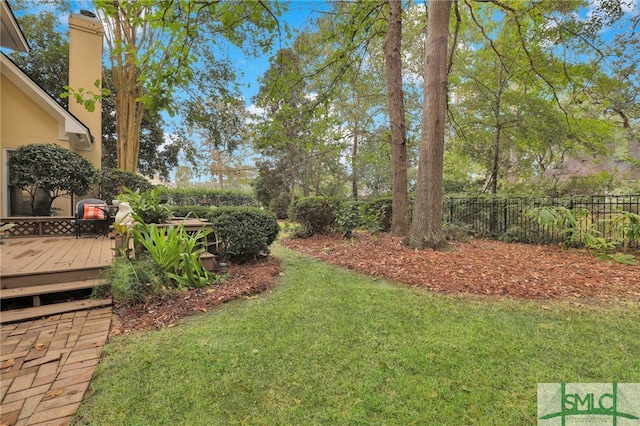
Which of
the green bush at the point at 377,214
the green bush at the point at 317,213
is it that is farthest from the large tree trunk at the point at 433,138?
the green bush at the point at 317,213

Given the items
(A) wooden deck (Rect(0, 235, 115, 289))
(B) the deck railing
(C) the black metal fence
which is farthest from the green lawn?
(B) the deck railing

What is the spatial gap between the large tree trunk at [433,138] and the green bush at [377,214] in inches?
103

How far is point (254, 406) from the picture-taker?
1707 mm

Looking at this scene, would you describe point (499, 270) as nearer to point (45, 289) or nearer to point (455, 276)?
point (455, 276)

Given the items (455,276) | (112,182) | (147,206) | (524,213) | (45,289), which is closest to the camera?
(45,289)

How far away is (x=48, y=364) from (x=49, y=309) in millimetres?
1249

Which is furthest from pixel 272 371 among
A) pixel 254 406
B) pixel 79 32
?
pixel 79 32

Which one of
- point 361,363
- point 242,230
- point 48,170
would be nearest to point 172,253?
point 242,230

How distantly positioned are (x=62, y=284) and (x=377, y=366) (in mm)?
3717

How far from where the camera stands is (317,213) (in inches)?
303

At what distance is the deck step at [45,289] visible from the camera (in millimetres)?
2947

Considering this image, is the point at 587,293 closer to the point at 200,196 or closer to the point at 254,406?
the point at 254,406

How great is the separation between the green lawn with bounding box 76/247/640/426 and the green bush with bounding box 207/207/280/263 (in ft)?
5.10

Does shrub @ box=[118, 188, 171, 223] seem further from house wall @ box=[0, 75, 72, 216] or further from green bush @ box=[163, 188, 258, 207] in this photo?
green bush @ box=[163, 188, 258, 207]
